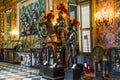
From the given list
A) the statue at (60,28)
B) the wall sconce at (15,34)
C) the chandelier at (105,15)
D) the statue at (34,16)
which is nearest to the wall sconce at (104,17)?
the chandelier at (105,15)

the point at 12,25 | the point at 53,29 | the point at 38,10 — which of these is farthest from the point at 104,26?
the point at 12,25

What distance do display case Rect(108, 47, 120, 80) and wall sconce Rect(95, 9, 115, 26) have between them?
5.50ft

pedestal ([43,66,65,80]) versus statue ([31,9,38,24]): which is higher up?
statue ([31,9,38,24])

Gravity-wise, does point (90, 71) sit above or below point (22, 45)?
below

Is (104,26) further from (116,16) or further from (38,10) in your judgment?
(38,10)

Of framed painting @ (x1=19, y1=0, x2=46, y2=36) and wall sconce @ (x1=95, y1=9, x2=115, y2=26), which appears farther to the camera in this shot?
framed painting @ (x1=19, y1=0, x2=46, y2=36)

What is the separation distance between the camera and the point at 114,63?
5980mm

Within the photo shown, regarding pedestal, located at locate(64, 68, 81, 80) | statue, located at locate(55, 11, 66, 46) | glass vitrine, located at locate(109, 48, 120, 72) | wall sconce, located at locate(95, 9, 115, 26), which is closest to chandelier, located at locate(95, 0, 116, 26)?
wall sconce, located at locate(95, 9, 115, 26)

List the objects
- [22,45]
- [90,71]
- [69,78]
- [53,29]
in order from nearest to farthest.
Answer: [69,78] < [53,29] < [90,71] < [22,45]

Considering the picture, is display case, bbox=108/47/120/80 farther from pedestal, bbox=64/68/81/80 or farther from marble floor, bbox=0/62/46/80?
marble floor, bbox=0/62/46/80

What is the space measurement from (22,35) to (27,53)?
1.58 metres

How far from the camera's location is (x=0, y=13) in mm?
16078

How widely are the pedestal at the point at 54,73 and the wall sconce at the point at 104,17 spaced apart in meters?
2.41

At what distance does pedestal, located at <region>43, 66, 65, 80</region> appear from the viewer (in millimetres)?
6770
